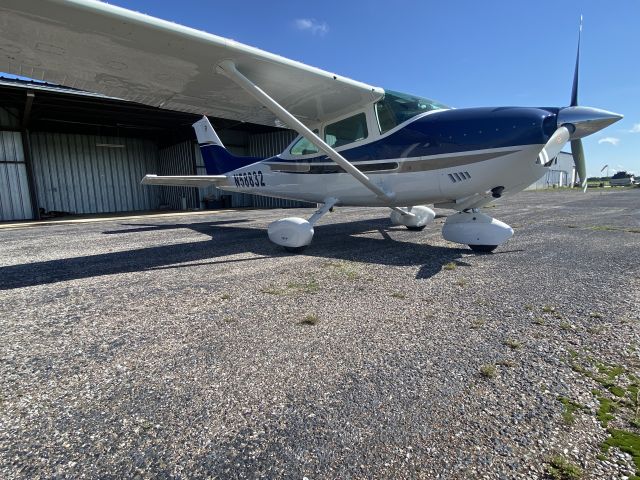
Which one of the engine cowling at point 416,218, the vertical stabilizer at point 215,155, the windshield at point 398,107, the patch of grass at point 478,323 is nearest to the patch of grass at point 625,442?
the patch of grass at point 478,323

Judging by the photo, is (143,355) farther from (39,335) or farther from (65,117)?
(65,117)

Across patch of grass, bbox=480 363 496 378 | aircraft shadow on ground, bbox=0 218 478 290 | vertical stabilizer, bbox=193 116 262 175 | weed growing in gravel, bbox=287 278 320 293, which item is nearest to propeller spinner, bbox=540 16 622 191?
aircraft shadow on ground, bbox=0 218 478 290

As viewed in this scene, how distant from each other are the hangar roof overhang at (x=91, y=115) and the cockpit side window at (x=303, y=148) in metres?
13.4

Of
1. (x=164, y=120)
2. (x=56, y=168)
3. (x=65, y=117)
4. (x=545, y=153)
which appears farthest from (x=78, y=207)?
(x=545, y=153)

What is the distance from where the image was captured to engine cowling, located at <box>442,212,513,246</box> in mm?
4859

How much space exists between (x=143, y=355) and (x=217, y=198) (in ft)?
76.2

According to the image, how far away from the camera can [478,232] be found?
493cm

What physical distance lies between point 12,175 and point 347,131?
21786 millimetres

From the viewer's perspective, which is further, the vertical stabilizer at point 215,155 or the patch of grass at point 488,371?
the vertical stabilizer at point 215,155

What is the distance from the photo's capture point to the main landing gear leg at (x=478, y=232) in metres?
4.86

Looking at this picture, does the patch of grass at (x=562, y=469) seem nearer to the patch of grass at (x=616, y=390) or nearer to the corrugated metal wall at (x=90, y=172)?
the patch of grass at (x=616, y=390)

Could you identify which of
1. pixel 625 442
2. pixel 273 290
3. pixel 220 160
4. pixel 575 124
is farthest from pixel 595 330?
pixel 220 160

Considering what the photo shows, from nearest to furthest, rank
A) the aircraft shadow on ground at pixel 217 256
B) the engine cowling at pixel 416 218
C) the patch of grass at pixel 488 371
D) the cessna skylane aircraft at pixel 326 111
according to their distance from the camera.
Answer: the patch of grass at pixel 488 371
the cessna skylane aircraft at pixel 326 111
the aircraft shadow on ground at pixel 217 256
the engine cowling at pixel 416 218

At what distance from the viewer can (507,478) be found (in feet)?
3.83
